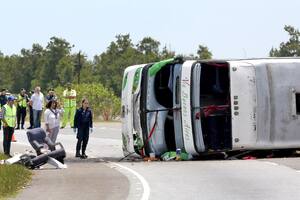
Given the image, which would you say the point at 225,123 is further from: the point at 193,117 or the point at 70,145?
the point at 70,145

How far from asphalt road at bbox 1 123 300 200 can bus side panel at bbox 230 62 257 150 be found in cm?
57

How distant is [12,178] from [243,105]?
22.1 feet

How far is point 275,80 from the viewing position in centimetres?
2030

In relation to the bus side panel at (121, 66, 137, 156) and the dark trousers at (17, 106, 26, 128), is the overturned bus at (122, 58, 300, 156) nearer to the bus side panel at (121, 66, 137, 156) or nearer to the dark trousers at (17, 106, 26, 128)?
the bus side panel at (121, 66, 137, 156)

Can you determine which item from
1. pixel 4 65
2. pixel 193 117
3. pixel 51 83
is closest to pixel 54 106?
pixel 193 117

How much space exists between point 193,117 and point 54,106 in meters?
3.59

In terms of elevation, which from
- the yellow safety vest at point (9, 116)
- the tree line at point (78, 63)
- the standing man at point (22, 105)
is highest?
the tree line at point (78, 63)

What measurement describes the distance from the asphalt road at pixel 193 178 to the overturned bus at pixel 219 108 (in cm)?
67

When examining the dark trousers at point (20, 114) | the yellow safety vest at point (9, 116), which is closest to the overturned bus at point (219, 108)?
the yellow safety vest at point (9, 116)

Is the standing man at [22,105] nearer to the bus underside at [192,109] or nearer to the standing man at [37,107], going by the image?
the standing man at [37,107]

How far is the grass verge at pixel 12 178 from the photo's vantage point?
1422cm

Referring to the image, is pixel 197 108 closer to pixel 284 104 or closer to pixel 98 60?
pixel 284 104

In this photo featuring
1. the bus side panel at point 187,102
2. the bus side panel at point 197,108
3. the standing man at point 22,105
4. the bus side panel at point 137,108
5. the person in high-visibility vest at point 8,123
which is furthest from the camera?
the standing man at point 22,105

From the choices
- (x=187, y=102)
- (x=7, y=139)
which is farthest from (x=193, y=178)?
(x=7, y=139)
